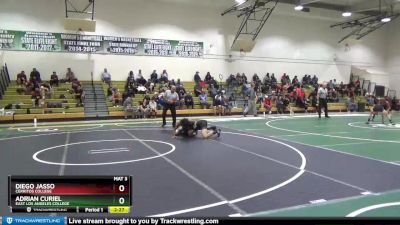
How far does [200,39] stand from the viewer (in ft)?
91.2

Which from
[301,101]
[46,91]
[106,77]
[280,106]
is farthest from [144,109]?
[301,101]

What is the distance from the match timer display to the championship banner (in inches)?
915

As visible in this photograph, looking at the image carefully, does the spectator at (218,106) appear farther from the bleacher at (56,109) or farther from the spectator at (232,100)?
the spectator at (232,100)

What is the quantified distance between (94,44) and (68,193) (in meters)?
23.9

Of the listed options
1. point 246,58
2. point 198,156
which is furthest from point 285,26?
point 198,156

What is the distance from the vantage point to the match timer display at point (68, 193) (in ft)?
5.93

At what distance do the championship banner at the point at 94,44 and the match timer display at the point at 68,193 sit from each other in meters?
23.2

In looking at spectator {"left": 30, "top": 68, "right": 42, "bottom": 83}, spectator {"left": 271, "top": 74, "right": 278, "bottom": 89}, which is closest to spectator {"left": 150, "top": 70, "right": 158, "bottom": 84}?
spectator {"left": 30, "top": 68, "right": 42, "bottom": 83}

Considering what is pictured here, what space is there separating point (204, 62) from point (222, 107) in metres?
5.73

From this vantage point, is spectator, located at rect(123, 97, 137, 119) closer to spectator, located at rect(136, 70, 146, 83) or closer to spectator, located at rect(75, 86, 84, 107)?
spectator, located at rect(75, 86, 84, 107)

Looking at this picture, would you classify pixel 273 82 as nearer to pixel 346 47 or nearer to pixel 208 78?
pixel 208 78

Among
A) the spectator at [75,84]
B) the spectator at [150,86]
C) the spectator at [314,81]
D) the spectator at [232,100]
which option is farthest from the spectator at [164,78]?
the spectator at [314,81]

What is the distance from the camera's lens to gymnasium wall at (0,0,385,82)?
75.9 ft

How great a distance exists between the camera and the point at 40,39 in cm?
2297
